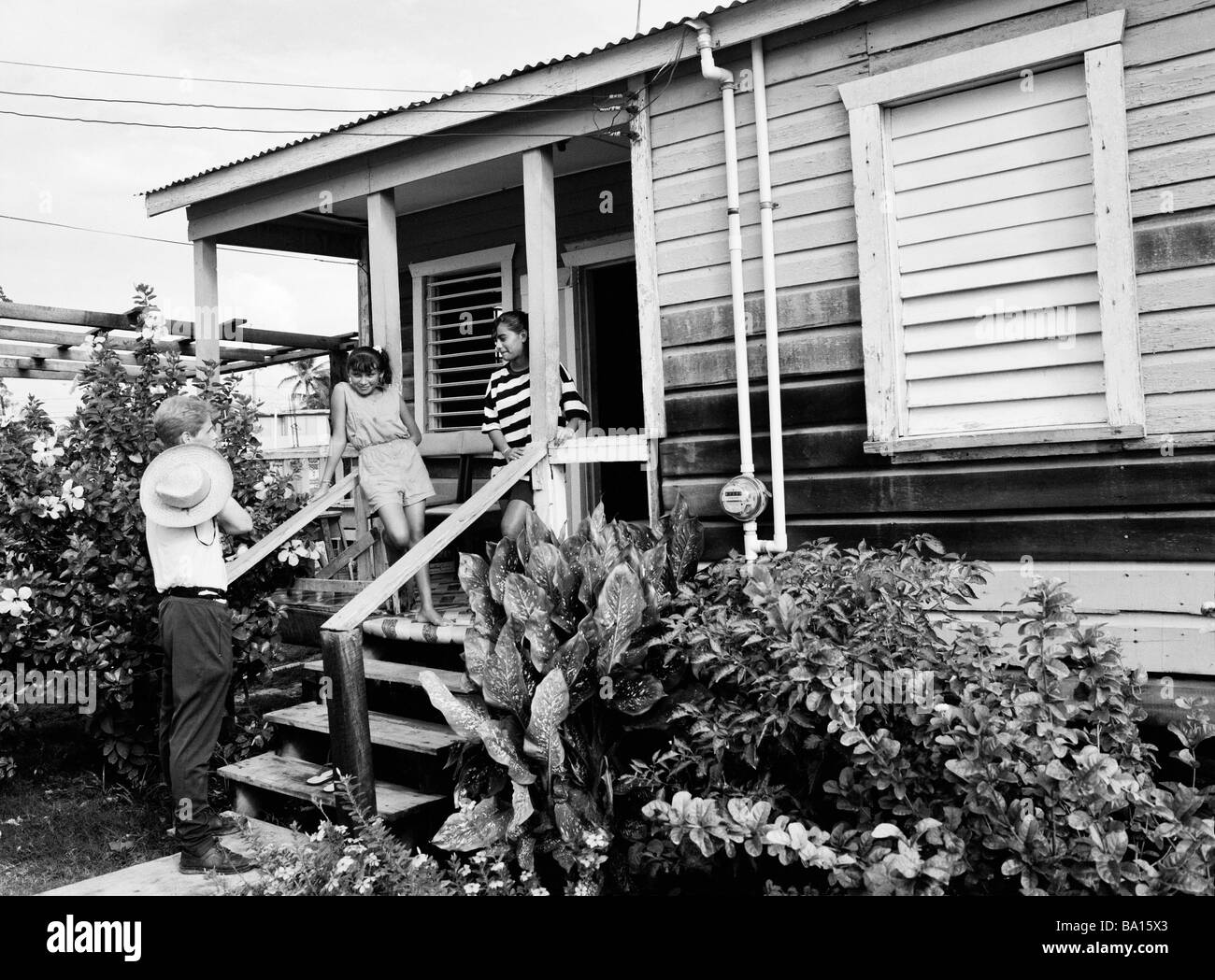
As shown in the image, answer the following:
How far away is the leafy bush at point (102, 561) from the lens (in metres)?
4.71

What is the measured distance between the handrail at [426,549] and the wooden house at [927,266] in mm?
360

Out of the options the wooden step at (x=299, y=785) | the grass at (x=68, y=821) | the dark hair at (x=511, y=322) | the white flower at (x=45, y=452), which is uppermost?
the dark hair at (x=511, y=322)

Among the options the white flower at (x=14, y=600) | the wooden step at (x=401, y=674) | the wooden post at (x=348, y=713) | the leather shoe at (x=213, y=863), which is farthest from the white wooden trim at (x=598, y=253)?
the leather shoe at (x=213, y=863)

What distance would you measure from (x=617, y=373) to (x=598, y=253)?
1062 mm

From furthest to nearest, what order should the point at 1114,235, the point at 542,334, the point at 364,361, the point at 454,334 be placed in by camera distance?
the point at 454,334 < the point at 364,361 < the point at 542,334 < the point at 1114,235

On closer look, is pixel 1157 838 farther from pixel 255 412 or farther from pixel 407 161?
pixel 407 161

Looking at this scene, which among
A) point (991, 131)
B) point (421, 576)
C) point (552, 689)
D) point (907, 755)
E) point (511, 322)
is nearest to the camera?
point (907, 755)

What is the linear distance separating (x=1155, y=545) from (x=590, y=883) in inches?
107

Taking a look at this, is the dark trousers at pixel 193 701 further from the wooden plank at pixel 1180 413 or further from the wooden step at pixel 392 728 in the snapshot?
the wooden plank at pixel 1180 413

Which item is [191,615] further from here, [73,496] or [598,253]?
[598,253]

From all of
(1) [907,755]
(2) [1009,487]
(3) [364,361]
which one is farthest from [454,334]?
(1) [907,755]

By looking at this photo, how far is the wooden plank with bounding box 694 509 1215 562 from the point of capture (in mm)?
3930

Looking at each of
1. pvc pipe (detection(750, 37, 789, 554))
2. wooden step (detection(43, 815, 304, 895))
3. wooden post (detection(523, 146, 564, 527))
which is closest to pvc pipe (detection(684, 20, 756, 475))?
pvc pipe (detection(750, 37, 789, 554))

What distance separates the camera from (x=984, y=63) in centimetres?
425
